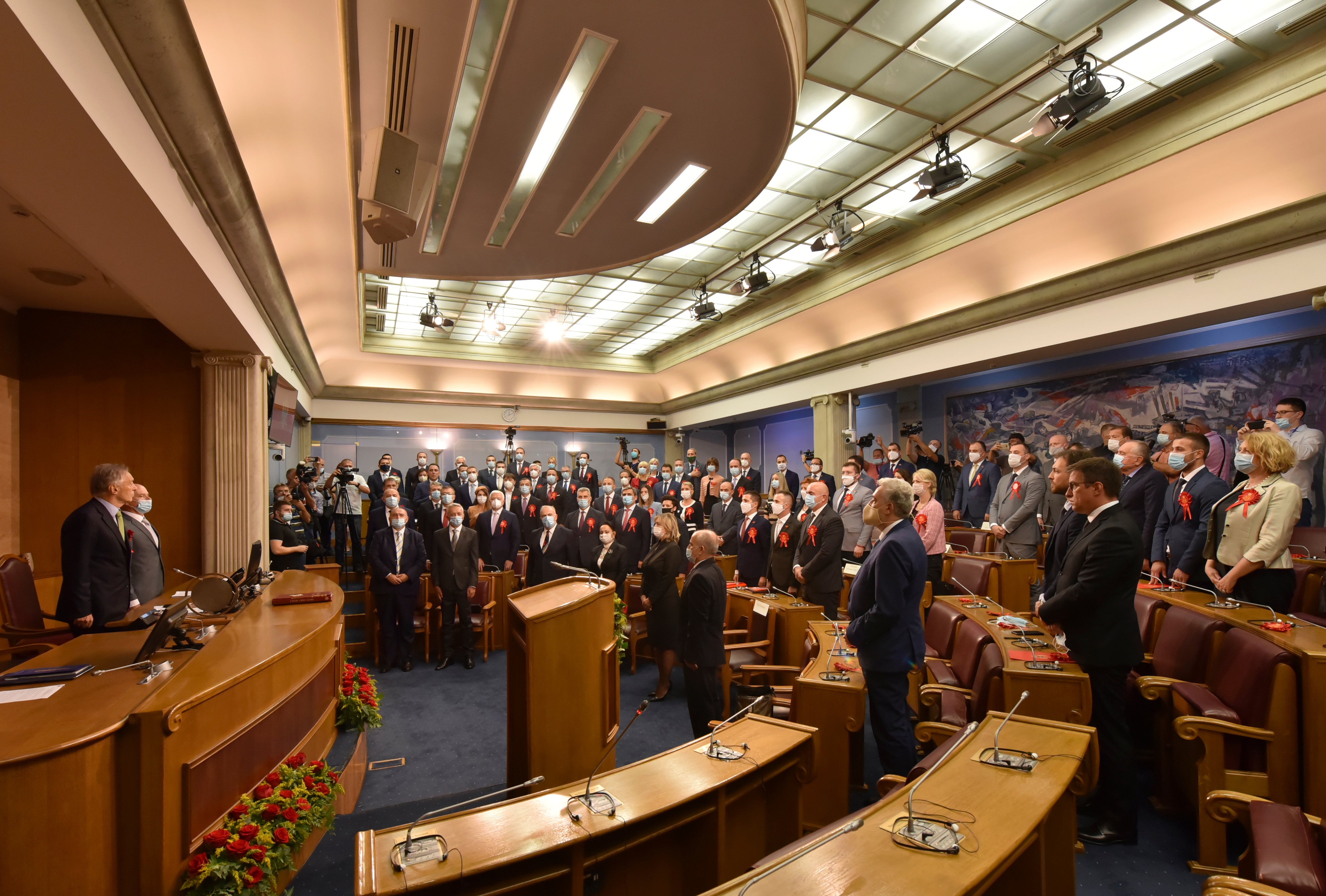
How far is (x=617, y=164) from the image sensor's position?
452 cm

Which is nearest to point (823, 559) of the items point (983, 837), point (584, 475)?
point (983, 837)

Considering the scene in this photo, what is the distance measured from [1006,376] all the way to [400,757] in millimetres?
8692

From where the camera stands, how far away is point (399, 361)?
41.8 ft

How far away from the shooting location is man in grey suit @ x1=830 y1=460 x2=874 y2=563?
6848 mm

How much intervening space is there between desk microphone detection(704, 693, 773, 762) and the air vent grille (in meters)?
3.37

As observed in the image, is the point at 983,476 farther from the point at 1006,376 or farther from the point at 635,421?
the point at 635,421

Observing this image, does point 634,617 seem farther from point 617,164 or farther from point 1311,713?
point 1311,713

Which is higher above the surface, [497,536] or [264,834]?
[497,536]

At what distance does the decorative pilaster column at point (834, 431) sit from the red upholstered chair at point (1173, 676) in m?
6.35

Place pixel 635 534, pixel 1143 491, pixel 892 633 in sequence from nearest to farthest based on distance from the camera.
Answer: pixel 892 633, pixel 1143 491, pixel 635 534

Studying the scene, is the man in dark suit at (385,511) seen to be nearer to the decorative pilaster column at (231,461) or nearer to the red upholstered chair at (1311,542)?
the decorative pilaster column at (231,461)

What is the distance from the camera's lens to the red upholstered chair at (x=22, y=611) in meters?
4.05

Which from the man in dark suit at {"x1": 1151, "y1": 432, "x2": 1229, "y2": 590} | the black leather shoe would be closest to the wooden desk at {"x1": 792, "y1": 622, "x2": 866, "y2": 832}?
the black leather shoe

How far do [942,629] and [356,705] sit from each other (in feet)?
12.9
